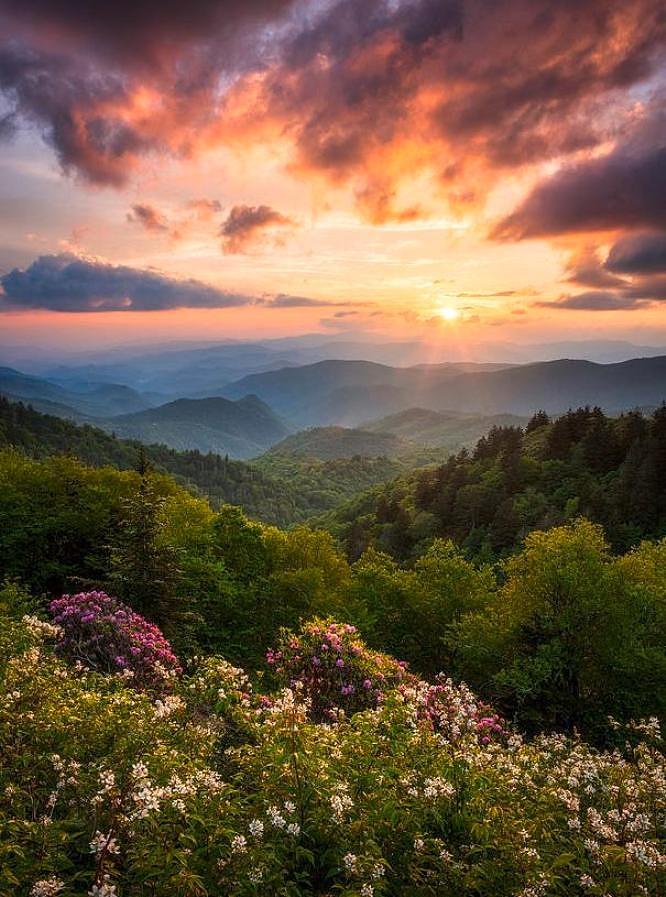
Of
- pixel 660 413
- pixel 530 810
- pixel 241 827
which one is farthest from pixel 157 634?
pixel 660 413

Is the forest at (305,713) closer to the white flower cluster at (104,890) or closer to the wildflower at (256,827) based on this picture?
the white flower cluster at (104,890)

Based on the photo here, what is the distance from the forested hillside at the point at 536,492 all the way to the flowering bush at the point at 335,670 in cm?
6453

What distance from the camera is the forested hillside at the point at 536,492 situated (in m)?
78.6

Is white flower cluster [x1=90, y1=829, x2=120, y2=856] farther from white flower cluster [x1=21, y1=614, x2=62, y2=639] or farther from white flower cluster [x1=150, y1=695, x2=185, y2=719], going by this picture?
white flower cluster [x1=21, y1=614, x2=62, y2=639]

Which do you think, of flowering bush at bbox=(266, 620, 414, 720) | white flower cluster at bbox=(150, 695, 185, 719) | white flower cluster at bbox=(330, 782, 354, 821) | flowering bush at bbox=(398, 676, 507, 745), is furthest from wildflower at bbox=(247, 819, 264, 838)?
flowering bush at bbox=(266, 620, 414, 720)

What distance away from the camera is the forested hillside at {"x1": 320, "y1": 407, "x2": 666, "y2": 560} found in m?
78.6

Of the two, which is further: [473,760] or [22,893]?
[473,760]

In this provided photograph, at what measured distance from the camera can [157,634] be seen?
60.0 ft

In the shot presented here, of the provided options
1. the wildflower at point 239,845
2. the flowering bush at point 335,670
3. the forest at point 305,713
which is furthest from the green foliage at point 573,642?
the wildflower at point 239,845

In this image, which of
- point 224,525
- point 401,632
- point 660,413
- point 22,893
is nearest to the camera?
point 22,893

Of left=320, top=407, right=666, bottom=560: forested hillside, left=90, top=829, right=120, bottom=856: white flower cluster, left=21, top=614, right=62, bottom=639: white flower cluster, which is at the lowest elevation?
left=320, top=407, right=666, bottom=560: forested hillside

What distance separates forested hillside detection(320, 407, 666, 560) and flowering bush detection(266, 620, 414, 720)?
64530mm

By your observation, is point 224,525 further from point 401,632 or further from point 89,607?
point 89,607

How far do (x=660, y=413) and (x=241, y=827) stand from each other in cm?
11030
